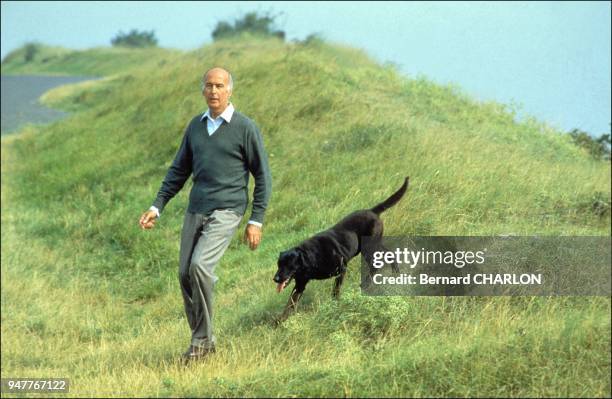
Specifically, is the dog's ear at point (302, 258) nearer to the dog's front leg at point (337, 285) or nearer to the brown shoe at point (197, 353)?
the dog's front leg at point (337, 285)

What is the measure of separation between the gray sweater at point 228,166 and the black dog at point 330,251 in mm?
433

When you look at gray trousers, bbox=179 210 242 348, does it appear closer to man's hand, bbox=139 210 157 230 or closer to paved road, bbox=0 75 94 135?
man's hand, bbox=139 210 157 230

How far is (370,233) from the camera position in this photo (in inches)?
A: 247

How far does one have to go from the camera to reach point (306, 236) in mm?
9539

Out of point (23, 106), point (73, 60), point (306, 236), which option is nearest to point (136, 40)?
point (73, 60)

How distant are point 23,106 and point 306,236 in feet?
119

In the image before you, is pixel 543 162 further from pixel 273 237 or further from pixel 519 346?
pixel 519 346

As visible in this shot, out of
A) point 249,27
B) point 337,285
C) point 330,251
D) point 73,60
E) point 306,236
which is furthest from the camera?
point 73,60

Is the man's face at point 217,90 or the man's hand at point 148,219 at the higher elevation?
the man's face at point 217,90

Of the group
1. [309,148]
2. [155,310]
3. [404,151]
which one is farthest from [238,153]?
[309,148]

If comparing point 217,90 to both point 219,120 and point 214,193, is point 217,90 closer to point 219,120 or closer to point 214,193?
point 219,120

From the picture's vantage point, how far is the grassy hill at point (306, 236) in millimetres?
5109

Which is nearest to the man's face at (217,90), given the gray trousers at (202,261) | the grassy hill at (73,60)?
the gray trousers at (202,261)

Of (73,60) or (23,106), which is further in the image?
(73,60)
